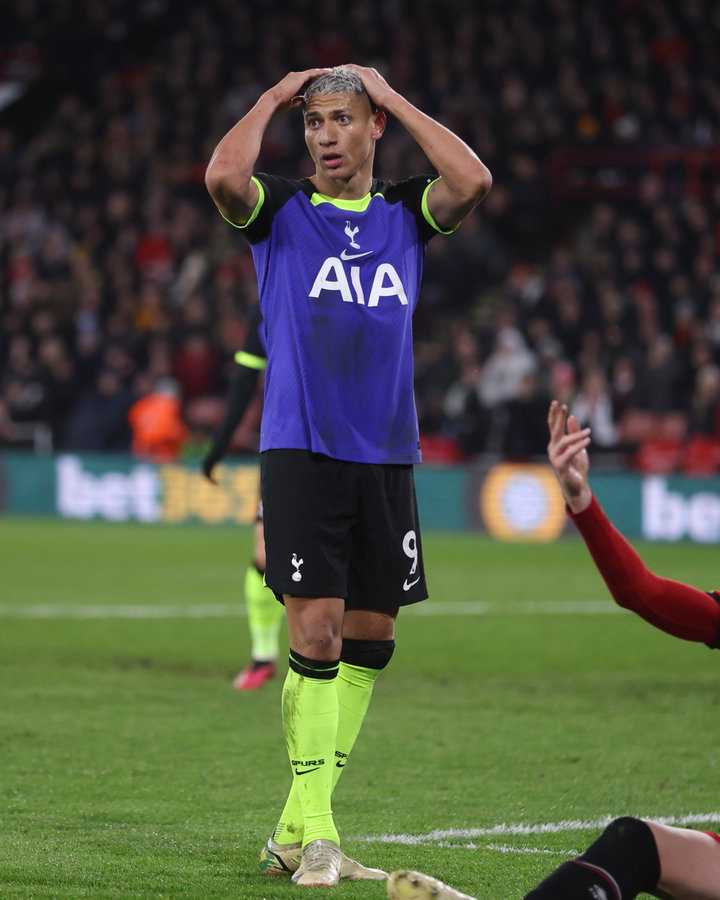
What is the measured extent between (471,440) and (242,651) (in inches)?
369

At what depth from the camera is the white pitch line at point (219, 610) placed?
11.5 meters

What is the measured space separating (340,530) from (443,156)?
1.19 metres

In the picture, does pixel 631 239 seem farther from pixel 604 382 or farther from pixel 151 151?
pixel 151 151

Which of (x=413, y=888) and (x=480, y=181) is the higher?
(x=480, y=181)

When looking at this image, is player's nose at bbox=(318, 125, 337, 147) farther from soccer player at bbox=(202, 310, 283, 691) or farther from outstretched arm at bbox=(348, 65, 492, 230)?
soccer player at bbox=(202, 310, 283, 691)

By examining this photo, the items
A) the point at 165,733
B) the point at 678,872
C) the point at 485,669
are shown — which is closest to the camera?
the point at 678,872

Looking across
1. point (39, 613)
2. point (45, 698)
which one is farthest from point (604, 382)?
point (45, 698)

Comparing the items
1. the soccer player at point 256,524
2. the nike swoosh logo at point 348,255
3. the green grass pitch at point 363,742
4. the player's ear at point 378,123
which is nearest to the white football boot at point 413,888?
the green grass pitch at point 363,742

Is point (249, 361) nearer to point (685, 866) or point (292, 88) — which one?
point (292, 88)

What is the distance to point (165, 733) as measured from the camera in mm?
7027

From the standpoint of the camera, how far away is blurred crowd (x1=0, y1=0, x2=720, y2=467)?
62.6 ft

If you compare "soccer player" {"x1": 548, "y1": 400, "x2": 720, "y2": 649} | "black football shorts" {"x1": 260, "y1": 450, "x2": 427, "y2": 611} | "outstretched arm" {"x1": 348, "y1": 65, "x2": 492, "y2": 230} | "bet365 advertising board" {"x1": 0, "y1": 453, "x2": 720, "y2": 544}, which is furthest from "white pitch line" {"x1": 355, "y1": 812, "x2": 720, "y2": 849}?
"bet365 advertising board" {"x1": 0, "y1": 453, "x2": 720, "y2": 544}

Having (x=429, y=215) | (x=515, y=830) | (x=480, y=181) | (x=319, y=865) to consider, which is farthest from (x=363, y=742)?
(x=480, y=181)

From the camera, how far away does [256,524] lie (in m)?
8.02
